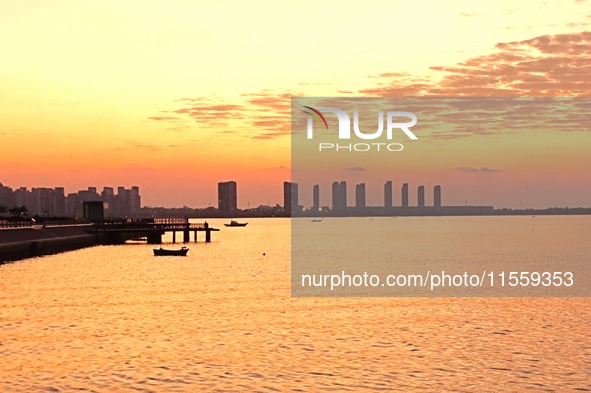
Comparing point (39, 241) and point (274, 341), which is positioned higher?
point (39, 241)

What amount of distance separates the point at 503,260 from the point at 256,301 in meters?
61.3

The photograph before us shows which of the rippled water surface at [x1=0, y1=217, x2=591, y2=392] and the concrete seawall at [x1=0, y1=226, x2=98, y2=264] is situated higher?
the concrete seawall at [x1=0, y1=226, x2=98, y2=264]

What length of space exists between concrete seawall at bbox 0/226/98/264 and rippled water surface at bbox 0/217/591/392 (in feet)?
101

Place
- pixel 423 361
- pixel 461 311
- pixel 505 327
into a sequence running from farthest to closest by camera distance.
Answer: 1. pixel 461 311
2. pixel 505 327
3. pixel 423 361

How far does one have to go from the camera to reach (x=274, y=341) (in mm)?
39094

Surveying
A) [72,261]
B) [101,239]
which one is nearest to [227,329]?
[72,261]

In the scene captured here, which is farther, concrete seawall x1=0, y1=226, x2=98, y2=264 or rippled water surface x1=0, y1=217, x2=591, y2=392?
concrete seawall x1=0, y1=226, x2=98, y2=264

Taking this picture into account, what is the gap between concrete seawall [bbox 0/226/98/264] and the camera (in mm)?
95375

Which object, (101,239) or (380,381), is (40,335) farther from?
(101,239)

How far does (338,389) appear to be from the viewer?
28469mm

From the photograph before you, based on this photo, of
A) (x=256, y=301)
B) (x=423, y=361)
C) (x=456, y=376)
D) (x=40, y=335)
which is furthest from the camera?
(x=256, y=301)

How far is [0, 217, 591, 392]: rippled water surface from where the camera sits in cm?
2992

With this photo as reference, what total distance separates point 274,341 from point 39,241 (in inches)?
2947

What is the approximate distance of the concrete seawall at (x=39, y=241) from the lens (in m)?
95.4
